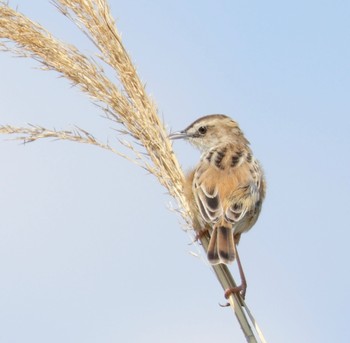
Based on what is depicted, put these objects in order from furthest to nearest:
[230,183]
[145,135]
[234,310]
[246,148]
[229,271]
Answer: [246,148] → [230,183] → [145,135] → [229,271] → [234,310]

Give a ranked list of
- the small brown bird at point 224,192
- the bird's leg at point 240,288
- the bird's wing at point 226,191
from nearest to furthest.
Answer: the bird's leg at point 240,288, the small brown bird at point 224,192, the bird's wing at point 226,191

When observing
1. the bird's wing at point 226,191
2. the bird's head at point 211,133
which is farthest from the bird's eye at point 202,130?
the bird's wing at point 226,191

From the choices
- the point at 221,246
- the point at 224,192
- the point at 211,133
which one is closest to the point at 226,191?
the point at 224,192

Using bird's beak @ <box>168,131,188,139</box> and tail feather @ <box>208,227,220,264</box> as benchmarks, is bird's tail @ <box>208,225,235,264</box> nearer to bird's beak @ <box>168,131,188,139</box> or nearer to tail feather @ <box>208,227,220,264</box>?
tail feather @ <box>208,227,220,264</box>

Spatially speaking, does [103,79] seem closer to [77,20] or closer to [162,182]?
[77,20]

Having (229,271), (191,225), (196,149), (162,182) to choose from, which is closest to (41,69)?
(162,182)

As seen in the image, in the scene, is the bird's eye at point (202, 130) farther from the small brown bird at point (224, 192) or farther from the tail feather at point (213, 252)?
the tail feather at point (213, 252)

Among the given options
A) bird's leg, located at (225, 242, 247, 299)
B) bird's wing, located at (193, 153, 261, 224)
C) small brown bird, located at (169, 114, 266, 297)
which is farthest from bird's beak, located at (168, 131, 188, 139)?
bird's leg, located at (225, 242, 247, 299)

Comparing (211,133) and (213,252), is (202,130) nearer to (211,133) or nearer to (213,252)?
(211,133)
